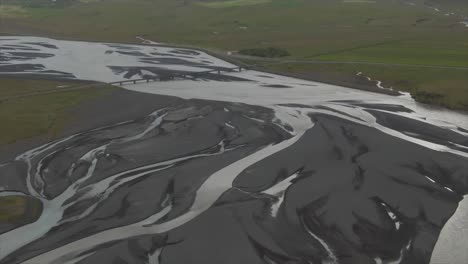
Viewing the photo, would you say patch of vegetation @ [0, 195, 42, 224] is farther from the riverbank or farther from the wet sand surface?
the riverbank

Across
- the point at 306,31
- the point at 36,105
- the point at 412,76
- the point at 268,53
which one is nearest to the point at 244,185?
the point at 36,105

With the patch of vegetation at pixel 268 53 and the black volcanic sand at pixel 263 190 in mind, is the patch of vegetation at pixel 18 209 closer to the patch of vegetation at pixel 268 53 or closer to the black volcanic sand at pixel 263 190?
the black volcanic sand at pixel 263 190

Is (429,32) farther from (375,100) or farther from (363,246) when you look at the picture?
(363,246)

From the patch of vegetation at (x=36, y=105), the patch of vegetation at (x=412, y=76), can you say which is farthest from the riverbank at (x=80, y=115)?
the patch of vegetation at (x=412, y=76)

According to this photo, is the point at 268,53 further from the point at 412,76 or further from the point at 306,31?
the point at 306,31

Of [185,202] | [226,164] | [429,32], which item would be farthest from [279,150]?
[429,32]

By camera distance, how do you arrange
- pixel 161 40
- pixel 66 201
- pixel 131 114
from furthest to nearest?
pixel 161 40 → pixel 131 114 → pixel 66 201

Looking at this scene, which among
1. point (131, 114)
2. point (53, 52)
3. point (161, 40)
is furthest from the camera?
point (161, 40)
